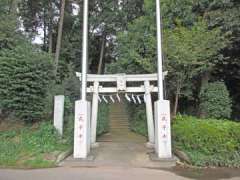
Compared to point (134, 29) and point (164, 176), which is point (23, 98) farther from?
point (134, 29)

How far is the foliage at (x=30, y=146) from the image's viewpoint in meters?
13.0

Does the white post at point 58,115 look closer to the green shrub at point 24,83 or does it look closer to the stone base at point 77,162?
the green shrub at point 24,83

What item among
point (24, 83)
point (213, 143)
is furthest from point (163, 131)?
point (24, 83)

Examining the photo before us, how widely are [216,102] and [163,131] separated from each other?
801 cm

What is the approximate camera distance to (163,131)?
14.0 metres

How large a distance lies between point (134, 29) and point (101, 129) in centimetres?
594

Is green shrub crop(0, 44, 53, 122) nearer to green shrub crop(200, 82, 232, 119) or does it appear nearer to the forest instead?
the forest

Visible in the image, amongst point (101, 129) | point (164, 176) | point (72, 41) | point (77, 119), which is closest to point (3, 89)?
point (77, 119)

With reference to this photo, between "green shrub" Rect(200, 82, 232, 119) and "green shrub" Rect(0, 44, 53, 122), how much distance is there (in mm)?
8488

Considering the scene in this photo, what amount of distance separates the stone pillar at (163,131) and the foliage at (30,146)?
3.26 metres

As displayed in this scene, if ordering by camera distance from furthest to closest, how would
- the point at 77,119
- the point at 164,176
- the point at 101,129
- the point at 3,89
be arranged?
the point at 101,129 → the point at 3,89 → the point at 77,119 → the point at 164,176

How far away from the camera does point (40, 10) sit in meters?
36.7

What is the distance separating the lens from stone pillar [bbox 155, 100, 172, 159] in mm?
13891

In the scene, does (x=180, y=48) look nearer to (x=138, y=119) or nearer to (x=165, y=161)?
(x=165, y=161)
